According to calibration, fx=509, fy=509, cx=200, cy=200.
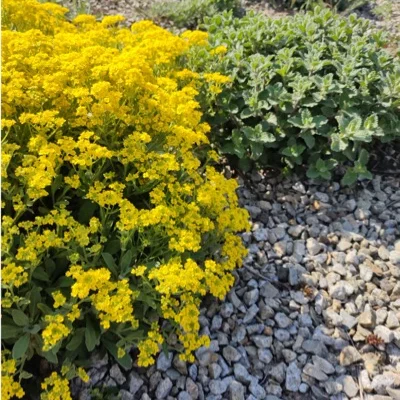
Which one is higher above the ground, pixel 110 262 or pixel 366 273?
pixel 110 262

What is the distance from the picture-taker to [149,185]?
2.18m

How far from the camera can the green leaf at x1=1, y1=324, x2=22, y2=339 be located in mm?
1764

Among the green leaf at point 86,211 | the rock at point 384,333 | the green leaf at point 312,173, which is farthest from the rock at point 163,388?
the green leaf at point 312,173

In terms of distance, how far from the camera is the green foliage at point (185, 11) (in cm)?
466

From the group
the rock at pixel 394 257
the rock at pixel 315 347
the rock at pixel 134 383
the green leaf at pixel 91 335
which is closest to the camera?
the green leaf at pixel 91 335

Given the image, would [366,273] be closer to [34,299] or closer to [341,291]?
[341,291]

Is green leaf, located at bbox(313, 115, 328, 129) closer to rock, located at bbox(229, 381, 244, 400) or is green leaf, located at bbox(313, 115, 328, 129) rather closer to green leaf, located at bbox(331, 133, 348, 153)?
green leaf, located at bbox(331, 133, 348, 153)

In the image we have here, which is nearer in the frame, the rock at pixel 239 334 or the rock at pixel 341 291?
→ the rock at pixel 239 334

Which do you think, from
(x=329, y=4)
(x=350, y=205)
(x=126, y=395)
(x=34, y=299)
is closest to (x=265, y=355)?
(x=126, y=395)

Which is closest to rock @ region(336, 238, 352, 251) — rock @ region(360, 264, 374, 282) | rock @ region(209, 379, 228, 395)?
rock @ region(360, 264, 374, 282)

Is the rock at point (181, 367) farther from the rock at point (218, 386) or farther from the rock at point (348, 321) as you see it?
the rock at point (348, 321)

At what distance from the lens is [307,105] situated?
3018 mm

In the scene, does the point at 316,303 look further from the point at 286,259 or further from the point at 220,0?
the point at 220,0

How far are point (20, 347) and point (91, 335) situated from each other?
0.26 m
